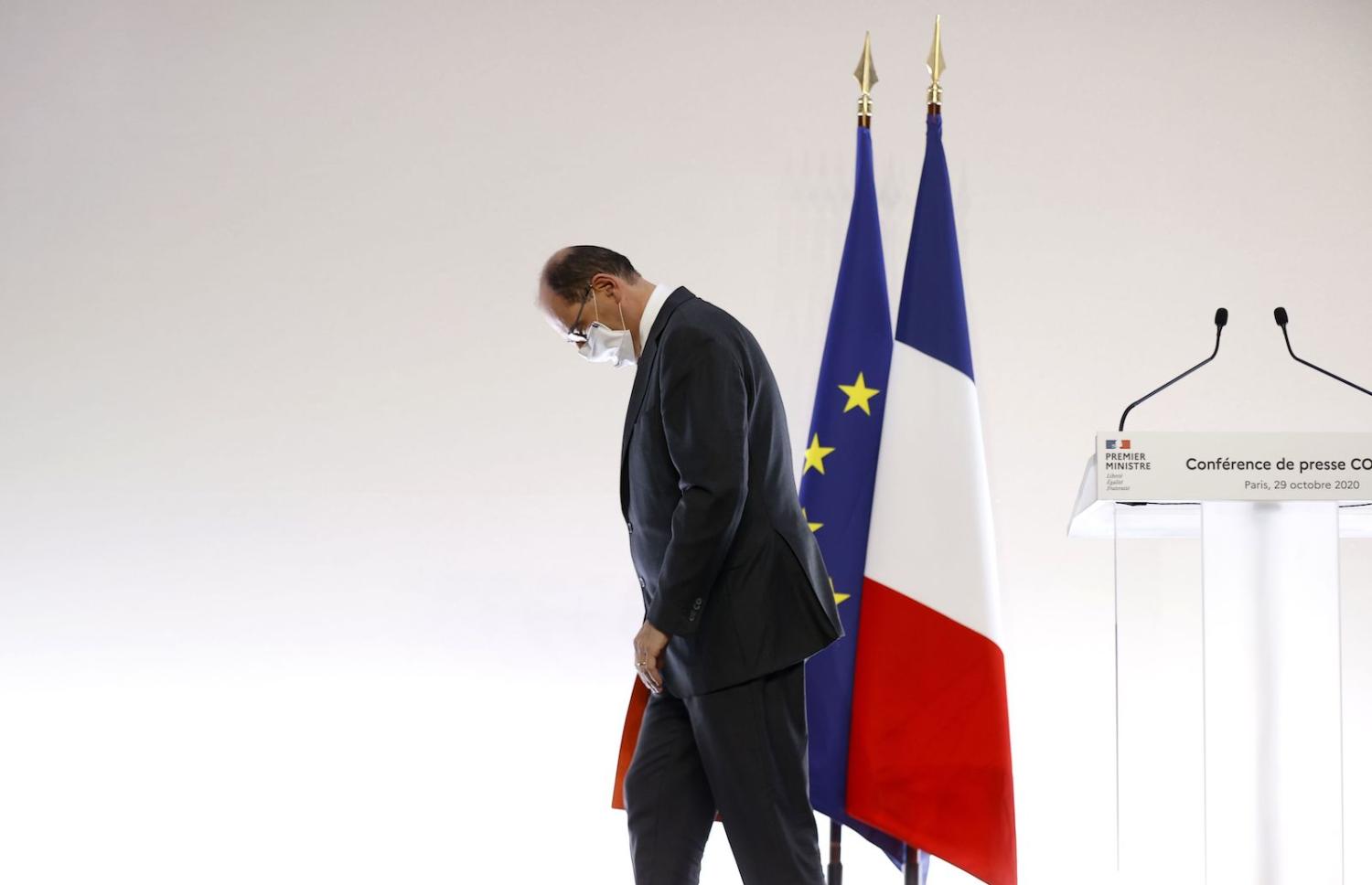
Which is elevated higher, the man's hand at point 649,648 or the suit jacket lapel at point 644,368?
the suit jacket lapel at point 644,368

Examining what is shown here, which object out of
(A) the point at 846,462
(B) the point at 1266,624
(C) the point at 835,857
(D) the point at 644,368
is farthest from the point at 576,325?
(C) the point at 835,857

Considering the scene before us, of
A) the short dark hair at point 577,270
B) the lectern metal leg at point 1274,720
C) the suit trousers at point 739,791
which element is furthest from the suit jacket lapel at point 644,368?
the lectern metal leg at point 1274,720

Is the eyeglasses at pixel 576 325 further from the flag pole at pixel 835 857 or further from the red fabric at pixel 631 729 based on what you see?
the flag pole at pixel 835 857

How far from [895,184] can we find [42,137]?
203cm

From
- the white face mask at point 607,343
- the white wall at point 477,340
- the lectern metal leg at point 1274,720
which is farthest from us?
the white wall at point 477,340

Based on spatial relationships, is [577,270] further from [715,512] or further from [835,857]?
[835,857]

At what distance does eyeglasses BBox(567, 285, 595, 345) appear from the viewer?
1.74 meters

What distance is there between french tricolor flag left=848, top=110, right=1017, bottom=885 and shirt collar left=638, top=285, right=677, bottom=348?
666mm

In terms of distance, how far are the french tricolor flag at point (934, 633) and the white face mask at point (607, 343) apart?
647 mm

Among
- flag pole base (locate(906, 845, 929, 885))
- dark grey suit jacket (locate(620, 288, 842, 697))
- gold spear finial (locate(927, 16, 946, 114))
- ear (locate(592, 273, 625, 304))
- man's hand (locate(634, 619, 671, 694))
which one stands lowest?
flag pole base (locate(906, 845, 929, 885))

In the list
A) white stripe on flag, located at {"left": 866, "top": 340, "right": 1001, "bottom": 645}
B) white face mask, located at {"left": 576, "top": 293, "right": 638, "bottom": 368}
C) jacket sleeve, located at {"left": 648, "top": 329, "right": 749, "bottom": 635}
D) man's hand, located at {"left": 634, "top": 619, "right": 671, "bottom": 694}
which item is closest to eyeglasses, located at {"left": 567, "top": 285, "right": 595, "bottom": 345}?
white face mask, located at {"left": 576, "top": 293, "right": 638, "bottom": 368}

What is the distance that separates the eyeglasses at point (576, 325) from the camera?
5.71ft

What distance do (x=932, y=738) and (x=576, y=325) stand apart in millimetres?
977

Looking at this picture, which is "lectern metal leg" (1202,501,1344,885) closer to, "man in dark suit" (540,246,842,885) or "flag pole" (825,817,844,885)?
"man in dark suit" (540,246,842,885)
